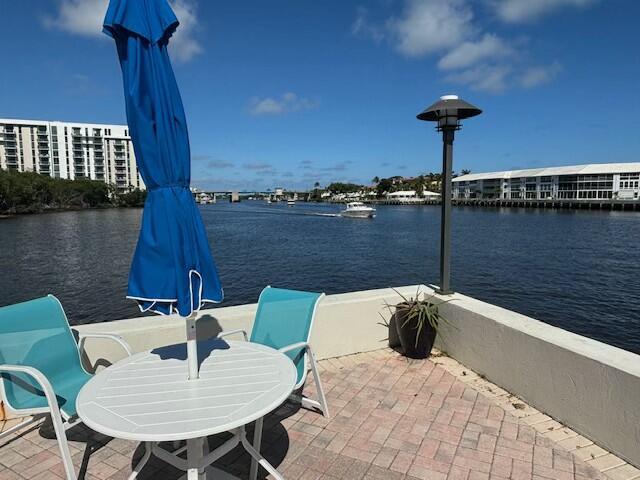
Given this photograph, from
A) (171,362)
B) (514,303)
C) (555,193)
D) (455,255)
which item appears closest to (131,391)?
(171,362)

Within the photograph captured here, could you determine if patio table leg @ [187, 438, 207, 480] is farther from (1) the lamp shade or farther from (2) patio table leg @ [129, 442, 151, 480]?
(1) the lamp shade

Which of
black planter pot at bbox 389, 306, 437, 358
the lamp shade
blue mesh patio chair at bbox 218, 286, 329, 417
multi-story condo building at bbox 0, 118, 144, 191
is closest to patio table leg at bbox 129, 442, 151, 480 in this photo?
blue mesh patio chair at bbox 218, 286, 329, 417

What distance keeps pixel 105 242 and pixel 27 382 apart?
91.7 feet

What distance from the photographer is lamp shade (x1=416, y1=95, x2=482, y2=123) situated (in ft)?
12.2

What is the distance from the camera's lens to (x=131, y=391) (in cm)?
182

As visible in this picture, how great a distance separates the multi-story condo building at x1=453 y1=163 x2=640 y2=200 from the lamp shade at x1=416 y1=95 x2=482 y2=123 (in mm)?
76928

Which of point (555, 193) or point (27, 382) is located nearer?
point (27, 382)

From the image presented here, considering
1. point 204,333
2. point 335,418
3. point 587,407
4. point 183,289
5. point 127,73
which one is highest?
point 127,73

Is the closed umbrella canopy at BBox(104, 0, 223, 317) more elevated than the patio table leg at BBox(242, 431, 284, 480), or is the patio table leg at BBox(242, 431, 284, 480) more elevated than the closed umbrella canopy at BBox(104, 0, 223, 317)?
the closed umbrella canopy at BBox(104, 0, 223, 317)

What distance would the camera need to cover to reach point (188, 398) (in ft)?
5.77

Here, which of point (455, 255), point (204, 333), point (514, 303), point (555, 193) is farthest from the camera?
point (555, 193)

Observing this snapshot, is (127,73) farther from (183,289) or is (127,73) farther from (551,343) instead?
(551,343)

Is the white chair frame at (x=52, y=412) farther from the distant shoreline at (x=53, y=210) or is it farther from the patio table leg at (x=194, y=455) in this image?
the distant shoreline at (x=53, y=210)

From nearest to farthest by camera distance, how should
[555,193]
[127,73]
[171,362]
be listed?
[127,73] → [171,362] → [555,193]
